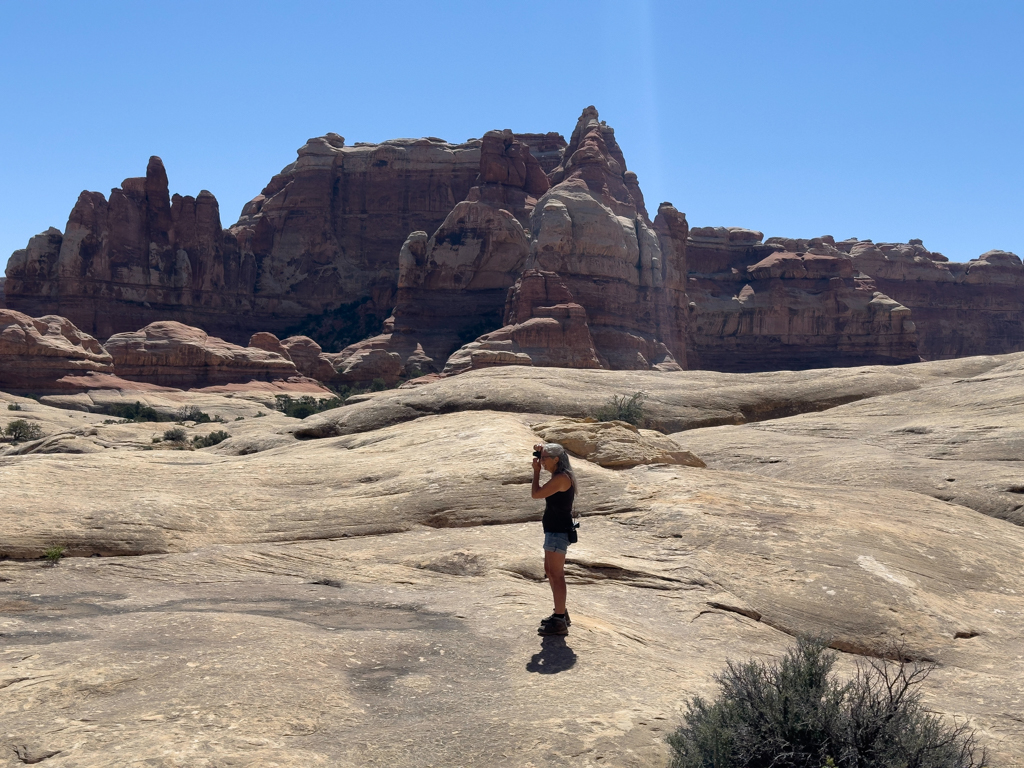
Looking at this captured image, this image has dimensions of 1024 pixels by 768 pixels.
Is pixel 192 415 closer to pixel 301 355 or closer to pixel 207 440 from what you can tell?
pixel 301 355

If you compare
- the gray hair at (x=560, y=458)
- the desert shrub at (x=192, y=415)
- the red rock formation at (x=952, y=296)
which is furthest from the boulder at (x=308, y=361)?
the red rock formation at (x=952, y=296)

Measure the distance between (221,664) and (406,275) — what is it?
9101cm

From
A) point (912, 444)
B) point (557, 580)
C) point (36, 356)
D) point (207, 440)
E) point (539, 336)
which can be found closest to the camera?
point (557, 580)

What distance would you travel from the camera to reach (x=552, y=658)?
7008 millimetres

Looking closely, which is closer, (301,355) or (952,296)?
(301,355)

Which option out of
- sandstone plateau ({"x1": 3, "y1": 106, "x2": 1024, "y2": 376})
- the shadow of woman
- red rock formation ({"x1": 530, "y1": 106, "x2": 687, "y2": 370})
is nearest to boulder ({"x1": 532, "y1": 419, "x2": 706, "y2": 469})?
the shadow of woman

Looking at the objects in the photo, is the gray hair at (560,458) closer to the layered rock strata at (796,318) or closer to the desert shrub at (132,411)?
the desert shrub at (132,411)

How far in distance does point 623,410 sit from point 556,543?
12.4 meters

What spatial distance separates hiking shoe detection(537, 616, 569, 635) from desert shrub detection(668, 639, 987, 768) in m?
1.62

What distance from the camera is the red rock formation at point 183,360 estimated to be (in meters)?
73.9

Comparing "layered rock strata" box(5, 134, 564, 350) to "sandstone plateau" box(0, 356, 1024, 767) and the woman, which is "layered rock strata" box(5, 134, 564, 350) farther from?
the woman

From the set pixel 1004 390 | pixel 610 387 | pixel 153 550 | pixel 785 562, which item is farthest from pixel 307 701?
pixel 1004 390

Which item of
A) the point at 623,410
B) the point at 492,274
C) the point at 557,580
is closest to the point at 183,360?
the point at 492,274

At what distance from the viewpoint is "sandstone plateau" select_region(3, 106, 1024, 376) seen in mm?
85875
